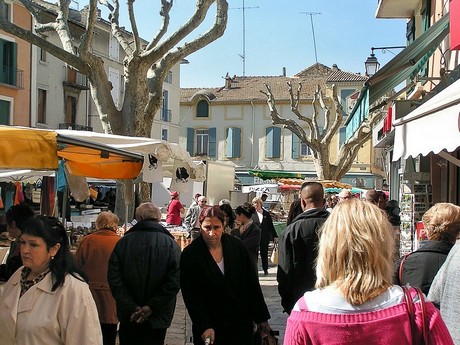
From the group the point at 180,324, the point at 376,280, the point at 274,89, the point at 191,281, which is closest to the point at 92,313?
the point at 191,281

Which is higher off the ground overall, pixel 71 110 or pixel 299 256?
pixel 71 110

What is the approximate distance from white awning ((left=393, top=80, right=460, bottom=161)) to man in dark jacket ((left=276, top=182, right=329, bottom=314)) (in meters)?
1.13

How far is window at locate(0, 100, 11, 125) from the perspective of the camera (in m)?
30.0

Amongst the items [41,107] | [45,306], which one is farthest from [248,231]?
[41,107]

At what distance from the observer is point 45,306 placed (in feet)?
10.6

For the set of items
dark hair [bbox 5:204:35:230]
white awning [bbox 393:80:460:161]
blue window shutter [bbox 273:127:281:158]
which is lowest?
dark hair [bbox 5:204:35:230]

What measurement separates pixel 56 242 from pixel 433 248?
7.62ft

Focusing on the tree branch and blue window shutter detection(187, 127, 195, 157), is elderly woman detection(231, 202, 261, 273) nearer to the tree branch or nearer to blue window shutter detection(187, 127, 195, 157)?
the tree branch

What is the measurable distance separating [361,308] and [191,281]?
2646 millimetres

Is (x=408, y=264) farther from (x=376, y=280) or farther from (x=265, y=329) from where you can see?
(x=376, y=280)

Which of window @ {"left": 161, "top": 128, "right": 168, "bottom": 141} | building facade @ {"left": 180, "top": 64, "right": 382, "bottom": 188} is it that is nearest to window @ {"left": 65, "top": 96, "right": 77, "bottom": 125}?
window @ {"left": 161, "top": 128, "right": 168, "bottom": 141}

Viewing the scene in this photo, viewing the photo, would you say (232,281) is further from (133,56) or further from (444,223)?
(133,56)

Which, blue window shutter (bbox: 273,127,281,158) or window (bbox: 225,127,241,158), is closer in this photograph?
blue window shutter (bbox: 273,127,281,158)

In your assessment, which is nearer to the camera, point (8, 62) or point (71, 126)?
point (8, 62)
